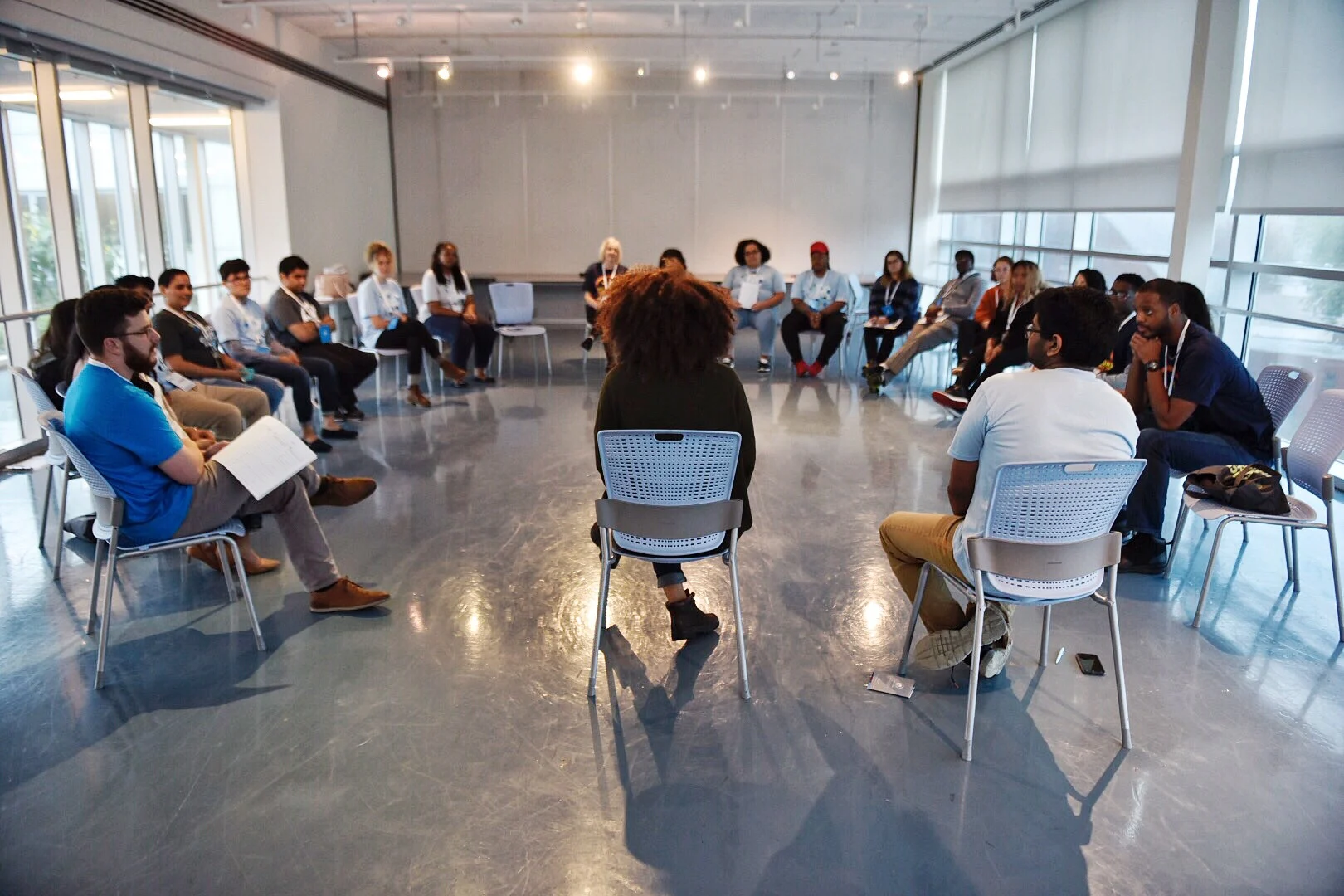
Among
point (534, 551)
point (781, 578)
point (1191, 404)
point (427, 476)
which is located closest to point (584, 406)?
point (427, 476)

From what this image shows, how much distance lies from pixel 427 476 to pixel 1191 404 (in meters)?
3.95

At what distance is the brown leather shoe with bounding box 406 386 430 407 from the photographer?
7.39m

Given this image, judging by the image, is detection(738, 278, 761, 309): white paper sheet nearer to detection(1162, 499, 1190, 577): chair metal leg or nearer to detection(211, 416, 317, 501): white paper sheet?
detection(1162, 499, 1190, 577): chair metal leg

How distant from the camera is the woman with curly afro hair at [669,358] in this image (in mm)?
2883

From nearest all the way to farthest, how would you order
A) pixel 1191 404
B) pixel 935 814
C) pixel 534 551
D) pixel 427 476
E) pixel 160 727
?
1. pixel 935 814
2. pixel 160 727
3. pixel 1191 404
4. pixel 534 551
5. pixel 427 476

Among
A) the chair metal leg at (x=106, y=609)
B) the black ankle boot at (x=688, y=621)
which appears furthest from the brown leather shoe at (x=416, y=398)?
the black ankle boot at (x=688, y=621)

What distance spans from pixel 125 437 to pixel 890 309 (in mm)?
7138

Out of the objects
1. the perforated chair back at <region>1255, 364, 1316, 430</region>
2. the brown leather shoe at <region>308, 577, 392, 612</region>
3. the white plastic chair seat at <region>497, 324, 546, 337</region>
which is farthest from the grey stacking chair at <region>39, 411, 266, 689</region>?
the white plastic chair seat at <region>497, 324, 546, 337</region>

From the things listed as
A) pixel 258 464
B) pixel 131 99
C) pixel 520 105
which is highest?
pixel 520 105

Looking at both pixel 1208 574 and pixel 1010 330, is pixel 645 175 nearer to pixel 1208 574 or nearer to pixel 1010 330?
pixel 1010 330

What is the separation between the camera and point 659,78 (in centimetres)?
1247

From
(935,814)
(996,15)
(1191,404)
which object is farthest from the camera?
(996,15)

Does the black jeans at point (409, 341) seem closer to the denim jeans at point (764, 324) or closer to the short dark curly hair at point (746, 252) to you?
the denim jeans at point (764, 324)

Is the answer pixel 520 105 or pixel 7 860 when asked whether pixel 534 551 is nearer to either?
pixel 7 860
